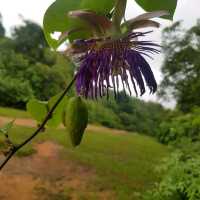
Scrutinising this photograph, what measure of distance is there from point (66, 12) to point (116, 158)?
5.65 metres

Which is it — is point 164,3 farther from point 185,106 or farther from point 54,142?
point 185,106

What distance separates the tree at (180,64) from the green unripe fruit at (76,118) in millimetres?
8649

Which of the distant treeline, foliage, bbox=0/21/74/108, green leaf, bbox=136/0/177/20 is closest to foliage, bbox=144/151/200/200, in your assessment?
green leaf, bbox=136/0/177/20

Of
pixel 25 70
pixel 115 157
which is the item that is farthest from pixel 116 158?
pixel 25 70

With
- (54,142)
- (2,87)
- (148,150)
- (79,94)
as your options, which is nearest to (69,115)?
(79,94)

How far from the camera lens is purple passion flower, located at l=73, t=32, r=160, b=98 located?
243 mm

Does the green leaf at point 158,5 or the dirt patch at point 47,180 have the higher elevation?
the green leaf at point 158,5

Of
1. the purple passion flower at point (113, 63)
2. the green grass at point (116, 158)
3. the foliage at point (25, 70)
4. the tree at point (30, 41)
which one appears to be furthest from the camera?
the tree at point (30, 41)

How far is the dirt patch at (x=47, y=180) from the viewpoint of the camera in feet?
13.3

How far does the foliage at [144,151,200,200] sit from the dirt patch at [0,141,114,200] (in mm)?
1504

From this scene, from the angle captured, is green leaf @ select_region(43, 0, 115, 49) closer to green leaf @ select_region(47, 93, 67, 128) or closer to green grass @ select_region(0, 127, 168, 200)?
green leaf @ select_region(47, 93, 67, 128)

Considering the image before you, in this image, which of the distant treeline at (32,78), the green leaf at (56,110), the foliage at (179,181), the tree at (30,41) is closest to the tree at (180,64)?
the distant treeline at (32,78)

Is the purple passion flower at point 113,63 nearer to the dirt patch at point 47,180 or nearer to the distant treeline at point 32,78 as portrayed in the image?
the dirt patch at point 47,180

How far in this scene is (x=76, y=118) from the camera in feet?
0.94
